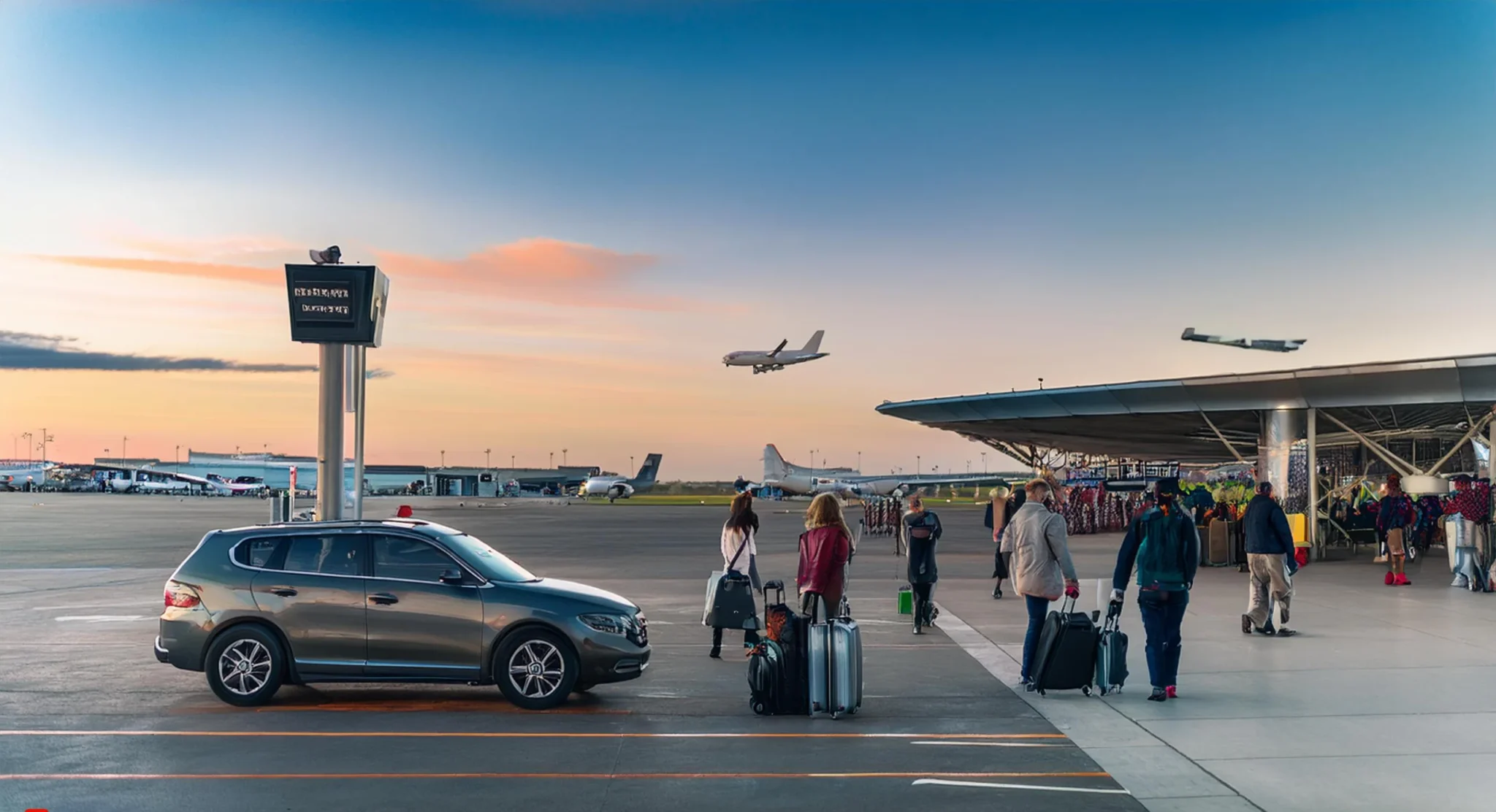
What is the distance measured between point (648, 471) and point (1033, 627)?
340 ft

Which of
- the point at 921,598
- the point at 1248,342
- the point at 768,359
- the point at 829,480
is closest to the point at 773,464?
the point at 829,480

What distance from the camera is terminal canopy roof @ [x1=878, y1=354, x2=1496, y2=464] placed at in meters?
23.6

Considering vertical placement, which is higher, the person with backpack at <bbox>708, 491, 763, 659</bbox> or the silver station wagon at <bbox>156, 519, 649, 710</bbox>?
the person with backpack at <bbox>708, 491, 763, 659</bbox>

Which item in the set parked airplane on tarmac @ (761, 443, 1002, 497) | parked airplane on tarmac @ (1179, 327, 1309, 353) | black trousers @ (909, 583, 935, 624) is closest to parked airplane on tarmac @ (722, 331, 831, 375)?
parked airplane on tarmac @ (761, 443, 1002, 497)

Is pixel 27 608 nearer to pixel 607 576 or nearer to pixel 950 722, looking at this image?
pixel 607 576

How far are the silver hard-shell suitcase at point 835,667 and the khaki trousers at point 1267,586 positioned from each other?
268 inches

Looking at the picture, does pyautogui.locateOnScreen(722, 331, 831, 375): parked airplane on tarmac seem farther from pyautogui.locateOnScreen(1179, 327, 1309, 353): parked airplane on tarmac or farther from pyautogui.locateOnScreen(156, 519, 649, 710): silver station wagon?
pyautogui.locateOnScreen(156, 519, 649, 710): silver station wagon

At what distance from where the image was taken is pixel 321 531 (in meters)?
10.1

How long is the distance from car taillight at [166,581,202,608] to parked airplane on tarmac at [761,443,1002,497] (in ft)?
285

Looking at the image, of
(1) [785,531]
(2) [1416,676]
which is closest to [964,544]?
(1) [785,531]

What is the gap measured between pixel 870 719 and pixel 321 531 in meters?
5.09

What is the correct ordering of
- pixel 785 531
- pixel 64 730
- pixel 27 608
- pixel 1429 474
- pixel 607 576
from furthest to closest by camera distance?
pixel 785 531
pixel 1429 474
pixel 607 576
pixel 27 608
pixel 64 730

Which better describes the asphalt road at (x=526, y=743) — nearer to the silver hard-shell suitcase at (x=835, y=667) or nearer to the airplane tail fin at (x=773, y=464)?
the silver hard-shell suitcase at (x=835, y=667)

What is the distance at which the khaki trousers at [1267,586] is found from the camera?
45.0ft
